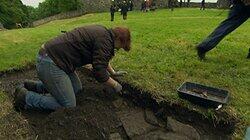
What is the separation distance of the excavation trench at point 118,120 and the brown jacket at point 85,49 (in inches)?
25.8

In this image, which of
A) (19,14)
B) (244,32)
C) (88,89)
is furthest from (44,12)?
(88,89)

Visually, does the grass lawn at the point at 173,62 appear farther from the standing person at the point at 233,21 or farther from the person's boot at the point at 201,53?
the standing person at the point at 233,21

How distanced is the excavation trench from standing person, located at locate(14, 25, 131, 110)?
0.30 m

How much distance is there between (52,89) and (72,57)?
24.6 inches

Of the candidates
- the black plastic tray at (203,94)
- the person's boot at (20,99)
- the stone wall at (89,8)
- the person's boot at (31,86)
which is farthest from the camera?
the stone wall at (89,8)

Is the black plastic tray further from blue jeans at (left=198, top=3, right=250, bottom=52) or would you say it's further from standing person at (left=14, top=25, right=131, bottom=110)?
blue jeans at (left=198, top=3, right=250, bottom=52)

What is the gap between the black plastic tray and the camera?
6.27 meters

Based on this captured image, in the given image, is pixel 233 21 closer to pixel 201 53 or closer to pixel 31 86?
pixel 201 53

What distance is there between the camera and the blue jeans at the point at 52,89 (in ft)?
20.1

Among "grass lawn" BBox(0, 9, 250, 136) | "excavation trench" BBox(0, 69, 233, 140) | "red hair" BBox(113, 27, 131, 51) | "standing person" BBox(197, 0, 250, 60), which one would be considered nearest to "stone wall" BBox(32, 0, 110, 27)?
"grass lawn" BBox(0, 9, 250, 136)

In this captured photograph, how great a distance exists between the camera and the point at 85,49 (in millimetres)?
6074

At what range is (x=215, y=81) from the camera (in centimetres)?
747

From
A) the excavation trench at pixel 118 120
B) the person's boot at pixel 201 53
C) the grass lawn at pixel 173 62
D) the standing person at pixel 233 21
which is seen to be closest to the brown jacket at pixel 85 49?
the excavation trench at pixel 118 120

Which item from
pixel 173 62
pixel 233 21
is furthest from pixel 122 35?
pixel 233 21
